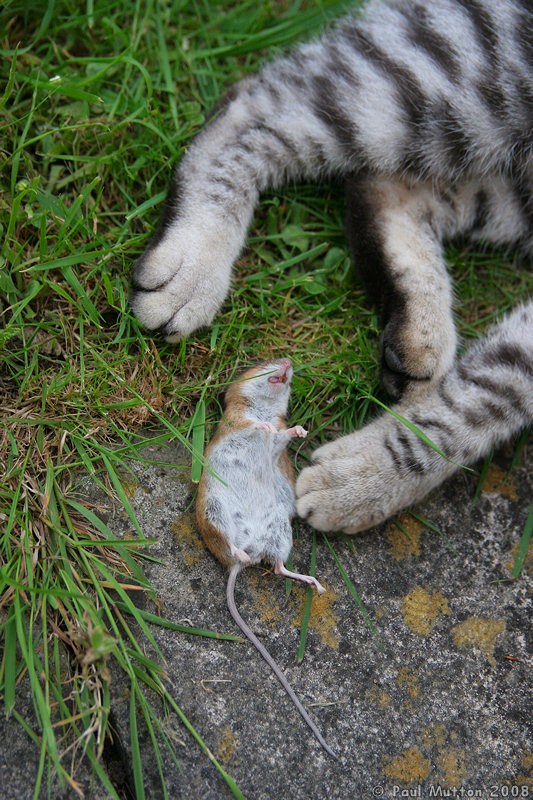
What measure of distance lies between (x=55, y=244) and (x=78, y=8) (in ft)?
2.88

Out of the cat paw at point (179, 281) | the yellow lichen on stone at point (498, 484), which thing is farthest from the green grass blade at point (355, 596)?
the cat paw at point (179, 281)

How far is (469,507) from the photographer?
1.66m

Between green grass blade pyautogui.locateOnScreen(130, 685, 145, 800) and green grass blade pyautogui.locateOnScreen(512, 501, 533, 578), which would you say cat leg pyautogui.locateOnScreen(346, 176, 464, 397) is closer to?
green grass blade pyautogui.locateOnScreen(512, 501, 533, 578)

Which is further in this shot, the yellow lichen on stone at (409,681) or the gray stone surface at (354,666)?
the yellow lichen on stone at (409,681)

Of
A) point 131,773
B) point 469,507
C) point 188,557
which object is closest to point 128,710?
point 131,773

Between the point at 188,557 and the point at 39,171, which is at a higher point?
the point at 39,171

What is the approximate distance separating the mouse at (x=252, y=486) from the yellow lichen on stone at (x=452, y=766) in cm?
25

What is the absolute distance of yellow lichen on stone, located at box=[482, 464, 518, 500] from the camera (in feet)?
5.58

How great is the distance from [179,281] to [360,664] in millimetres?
1055

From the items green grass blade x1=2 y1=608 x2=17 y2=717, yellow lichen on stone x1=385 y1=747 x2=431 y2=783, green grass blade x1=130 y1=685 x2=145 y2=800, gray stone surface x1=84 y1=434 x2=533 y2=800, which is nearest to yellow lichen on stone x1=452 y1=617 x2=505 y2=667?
gray stone surface x1=84 y1=434 x2=533 y2=800

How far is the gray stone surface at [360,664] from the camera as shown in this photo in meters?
1.31

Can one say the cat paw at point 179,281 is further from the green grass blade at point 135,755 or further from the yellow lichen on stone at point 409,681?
the yellow lichen on stone at point 409,681

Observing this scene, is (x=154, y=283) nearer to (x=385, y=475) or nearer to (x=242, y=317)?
(x=242, y=317)

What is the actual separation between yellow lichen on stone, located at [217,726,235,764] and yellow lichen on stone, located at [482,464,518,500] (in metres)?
0.92
